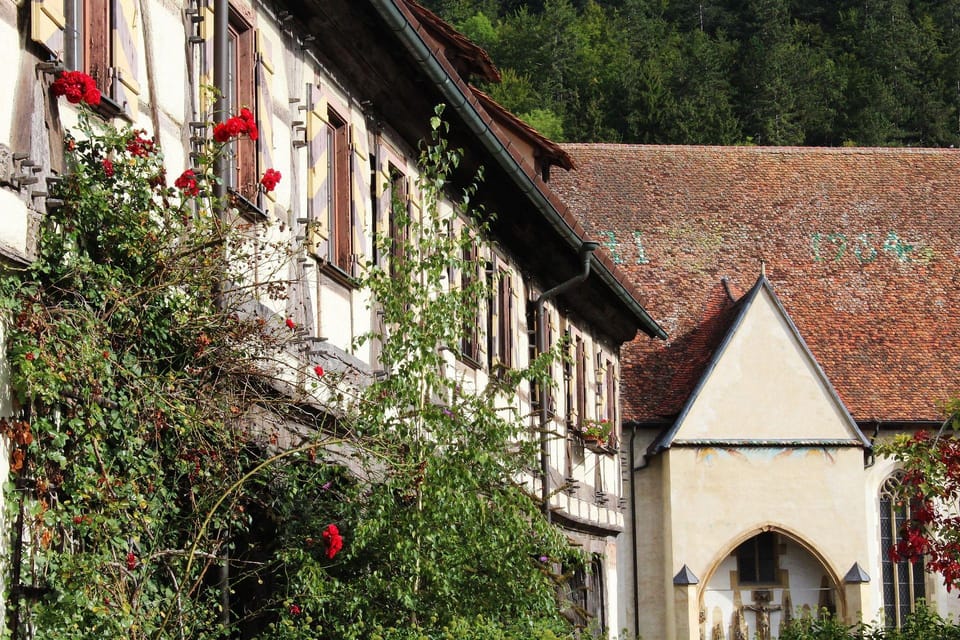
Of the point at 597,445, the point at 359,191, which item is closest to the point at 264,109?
the point at 359,191

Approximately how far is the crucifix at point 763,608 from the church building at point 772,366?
0.03 meters

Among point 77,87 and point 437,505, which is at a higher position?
point 77,87

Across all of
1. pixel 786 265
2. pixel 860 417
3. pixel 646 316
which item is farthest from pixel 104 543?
pixel 786 265

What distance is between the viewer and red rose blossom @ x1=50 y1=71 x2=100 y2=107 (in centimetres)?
663

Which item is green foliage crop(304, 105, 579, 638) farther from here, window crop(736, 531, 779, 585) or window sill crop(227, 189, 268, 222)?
window crop(736, 531, 779, 585)

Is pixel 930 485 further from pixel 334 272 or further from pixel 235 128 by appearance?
pixel 235 128

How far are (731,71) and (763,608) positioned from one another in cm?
3457

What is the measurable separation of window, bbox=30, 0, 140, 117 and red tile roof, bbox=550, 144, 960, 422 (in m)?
20.4

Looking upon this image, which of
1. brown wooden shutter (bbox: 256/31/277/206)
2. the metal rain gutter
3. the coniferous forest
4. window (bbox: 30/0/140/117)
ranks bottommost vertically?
window (bbox: 30/0/140/117)

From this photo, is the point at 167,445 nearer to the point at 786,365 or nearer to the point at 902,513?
the point at 786,365

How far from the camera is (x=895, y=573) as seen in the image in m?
28.9

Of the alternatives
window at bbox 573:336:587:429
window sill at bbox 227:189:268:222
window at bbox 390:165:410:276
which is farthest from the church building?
window sill at bbox 227:189:268:222

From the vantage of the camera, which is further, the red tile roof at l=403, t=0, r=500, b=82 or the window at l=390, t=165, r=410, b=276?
the red tile roof at l=403, t=0, r=500, b=82

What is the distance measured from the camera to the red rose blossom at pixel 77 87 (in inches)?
261
